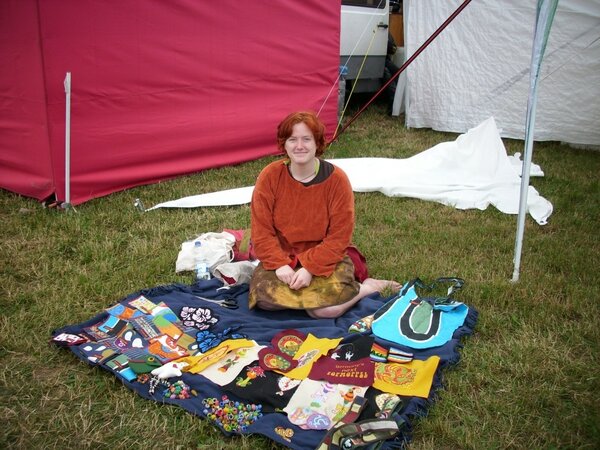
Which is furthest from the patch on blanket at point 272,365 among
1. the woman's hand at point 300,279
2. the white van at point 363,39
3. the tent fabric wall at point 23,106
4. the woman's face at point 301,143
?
the white van at point 363,39

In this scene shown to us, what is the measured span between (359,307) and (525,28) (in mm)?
4929

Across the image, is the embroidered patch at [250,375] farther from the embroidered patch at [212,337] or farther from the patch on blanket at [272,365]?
the embroidered patch at [212,337]

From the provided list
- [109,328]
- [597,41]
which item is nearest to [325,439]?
[109,328]

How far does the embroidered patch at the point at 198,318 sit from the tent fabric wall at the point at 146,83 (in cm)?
189

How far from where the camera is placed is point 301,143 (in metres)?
2.59

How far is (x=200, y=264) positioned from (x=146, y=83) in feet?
6.59

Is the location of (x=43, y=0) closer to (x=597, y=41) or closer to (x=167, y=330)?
(x=167, y=330)

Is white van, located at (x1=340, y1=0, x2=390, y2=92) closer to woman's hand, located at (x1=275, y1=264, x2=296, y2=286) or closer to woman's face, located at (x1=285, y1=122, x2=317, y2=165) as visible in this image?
woman's face, located at (x1=285, y1=122, x2=317, y2=165)

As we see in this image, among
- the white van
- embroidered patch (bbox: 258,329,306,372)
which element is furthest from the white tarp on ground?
the white van

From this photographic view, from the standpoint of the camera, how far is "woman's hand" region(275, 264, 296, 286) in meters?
2.71

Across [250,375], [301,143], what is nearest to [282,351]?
[250,375]

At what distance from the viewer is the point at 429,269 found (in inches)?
127

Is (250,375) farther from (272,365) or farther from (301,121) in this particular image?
(301,121)

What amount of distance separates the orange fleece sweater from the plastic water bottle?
19.0 inches
